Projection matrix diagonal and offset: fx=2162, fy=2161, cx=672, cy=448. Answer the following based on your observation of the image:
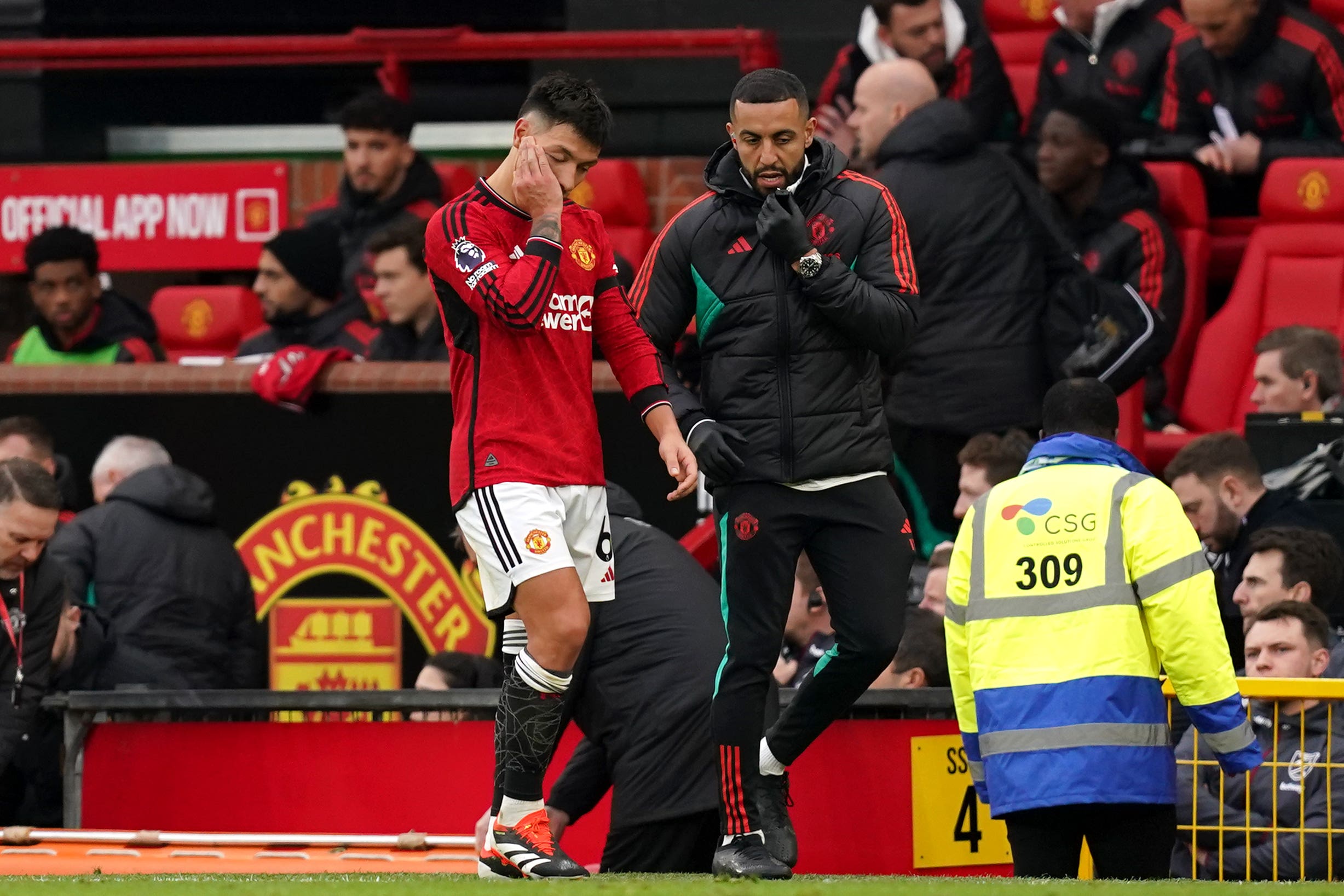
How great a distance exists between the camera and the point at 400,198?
976 centimetres

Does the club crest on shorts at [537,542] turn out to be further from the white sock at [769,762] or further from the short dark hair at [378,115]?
the short dark hair at [378,115]

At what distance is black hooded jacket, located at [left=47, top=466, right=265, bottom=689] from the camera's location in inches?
302

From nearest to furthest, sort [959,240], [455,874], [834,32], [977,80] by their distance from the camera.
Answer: [455,874] → [959,240] → [977,80] → [834,32]

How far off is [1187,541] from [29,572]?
3815 mm

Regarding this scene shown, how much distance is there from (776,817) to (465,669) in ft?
7.42

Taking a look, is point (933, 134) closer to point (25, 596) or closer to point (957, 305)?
point (957, 305)

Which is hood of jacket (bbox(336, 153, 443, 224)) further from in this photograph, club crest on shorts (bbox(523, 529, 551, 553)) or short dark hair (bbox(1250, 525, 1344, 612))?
club crest on shorts (bbox(523, 529, 551, 553))

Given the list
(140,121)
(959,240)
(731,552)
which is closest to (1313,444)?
(959,240)

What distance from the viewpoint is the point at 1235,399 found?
8.88 metres

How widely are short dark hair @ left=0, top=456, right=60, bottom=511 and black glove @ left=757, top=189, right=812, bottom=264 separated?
2.95 m

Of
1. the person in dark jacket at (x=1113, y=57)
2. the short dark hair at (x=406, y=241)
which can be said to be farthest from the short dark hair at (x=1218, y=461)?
the short dark hair at (x=406, y=241)

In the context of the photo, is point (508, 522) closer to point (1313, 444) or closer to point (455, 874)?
point (455, 874)

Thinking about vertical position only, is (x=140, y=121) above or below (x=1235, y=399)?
above

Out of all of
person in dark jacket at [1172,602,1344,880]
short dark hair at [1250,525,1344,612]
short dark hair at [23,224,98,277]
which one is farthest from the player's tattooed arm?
short dark hair at [23,224,98,277]
